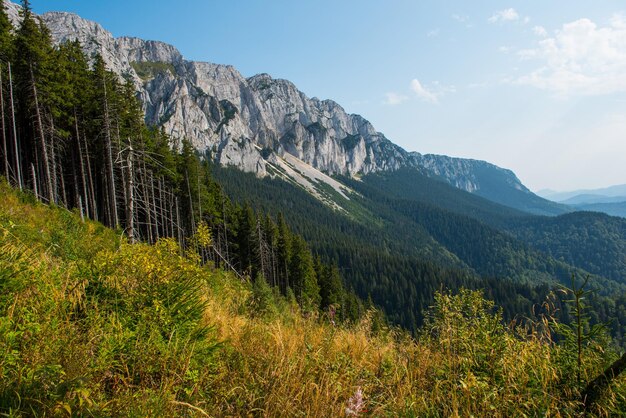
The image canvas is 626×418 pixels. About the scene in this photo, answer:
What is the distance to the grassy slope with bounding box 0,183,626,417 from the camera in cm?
250

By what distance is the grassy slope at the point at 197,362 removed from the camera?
2500mm

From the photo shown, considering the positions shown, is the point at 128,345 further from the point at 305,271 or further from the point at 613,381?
the point at 305,271

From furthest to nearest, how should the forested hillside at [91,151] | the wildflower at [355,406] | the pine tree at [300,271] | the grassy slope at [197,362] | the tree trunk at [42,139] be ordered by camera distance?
the pine tree at [300,271], the forested hillside at [91,151], the tree trunk at [42,139], the wildflower at [355,406], the grassy slope at [197,362]

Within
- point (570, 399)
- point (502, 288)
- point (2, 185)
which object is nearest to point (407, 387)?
point (570, 399)

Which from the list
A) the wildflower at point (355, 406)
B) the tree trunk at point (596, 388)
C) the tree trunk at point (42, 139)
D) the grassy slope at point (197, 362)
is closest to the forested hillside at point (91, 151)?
the tree trunk at point (42, 139)

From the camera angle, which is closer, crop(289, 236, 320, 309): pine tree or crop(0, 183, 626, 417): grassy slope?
crop(0, 183, 626, 417): grassy slope

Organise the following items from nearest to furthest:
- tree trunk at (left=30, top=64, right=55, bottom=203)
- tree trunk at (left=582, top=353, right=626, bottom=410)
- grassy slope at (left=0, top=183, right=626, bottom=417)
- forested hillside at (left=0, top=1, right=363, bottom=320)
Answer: grassy slope at (left=0, top=183, right=626, bottom=417) → tree trunk at (left=582, top=353, right=626, bottom=410) → tree trunk at (left=30, top=64, right=55, bottom=203) → forested hillside at (left=0, top=1, right=363, bottom=320)

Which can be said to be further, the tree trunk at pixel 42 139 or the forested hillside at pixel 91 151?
the forested hillside at pixel 91 151

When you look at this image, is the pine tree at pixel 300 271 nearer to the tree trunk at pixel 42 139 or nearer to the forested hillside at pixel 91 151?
the forested hillside at pixel 91 151

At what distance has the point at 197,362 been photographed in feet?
10.8

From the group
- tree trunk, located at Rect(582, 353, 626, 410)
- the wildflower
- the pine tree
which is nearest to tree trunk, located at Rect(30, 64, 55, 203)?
the wildflower

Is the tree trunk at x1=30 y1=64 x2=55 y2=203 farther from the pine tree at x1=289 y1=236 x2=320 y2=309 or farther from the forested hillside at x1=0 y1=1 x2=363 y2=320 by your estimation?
the pine tree at x1=289 y1=236 x2=320 y2=309

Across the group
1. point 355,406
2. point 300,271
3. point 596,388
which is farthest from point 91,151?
point 596,388

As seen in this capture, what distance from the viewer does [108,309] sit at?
12.2 ft
